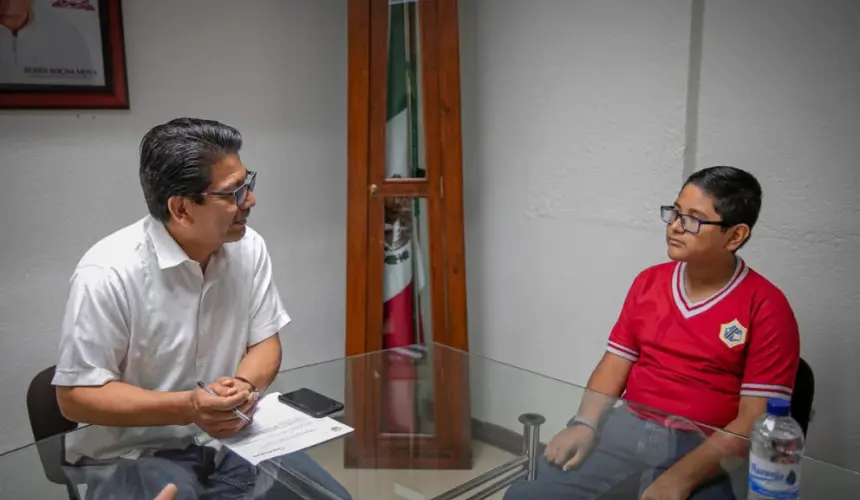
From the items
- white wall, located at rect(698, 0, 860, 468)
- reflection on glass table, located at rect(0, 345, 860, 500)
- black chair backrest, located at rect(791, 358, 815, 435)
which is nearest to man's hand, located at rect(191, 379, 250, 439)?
reflection on glass table, located at rect(0, 345, 860, 500)

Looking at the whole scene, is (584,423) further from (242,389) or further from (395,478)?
(242,389)

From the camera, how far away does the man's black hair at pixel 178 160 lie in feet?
4.91

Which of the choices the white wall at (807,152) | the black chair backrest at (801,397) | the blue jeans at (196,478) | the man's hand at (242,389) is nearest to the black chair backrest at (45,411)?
the blue jeans at (196,478)

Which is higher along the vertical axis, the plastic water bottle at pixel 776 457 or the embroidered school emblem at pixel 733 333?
the embroidered school emblem at pixel 733 333

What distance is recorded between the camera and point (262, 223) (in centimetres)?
285

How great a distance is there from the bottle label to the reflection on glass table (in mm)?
39

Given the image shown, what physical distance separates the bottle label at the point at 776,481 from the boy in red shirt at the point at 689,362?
0.16 m

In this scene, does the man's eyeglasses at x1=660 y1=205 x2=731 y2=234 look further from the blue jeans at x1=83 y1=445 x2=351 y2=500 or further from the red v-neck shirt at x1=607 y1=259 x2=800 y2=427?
the blue jeans at x1=83 y1=445 x2=351 y2=500

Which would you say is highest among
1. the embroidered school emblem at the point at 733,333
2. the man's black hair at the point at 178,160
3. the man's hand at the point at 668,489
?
the man's black hair at the point at 178,160

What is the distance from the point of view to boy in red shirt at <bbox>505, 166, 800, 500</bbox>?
158 centimetres

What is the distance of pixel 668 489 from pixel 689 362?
41cm

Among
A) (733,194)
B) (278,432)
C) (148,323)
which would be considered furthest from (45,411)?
(733,194)

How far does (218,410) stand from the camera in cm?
148

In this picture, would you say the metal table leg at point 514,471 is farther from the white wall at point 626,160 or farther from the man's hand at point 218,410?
the man's hand at point 218,410
